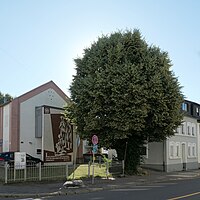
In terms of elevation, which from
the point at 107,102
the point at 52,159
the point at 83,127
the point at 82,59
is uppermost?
the point at 82,59

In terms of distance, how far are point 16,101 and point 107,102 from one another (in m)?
17.3

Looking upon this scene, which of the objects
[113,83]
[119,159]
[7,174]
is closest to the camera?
[7,174]

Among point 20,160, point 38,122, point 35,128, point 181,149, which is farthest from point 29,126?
point 20,160

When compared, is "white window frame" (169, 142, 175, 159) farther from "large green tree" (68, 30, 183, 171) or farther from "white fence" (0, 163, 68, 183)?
"white fence" (0, 163, 68, 183)

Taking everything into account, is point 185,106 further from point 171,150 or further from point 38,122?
point 38,122

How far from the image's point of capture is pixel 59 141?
42656 mm

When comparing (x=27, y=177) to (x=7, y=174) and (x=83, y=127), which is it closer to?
(x=7, y=174)

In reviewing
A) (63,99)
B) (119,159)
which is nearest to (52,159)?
(63,99)

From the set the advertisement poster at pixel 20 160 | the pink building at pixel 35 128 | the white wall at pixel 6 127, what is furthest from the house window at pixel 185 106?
the advertisement poster at pixel 20 160

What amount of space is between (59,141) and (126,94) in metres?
17.8

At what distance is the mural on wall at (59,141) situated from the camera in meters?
42.0

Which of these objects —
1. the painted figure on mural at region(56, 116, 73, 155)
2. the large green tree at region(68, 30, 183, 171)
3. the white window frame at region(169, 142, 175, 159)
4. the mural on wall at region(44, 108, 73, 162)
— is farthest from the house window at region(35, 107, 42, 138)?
the white window frame at region(169, 142, 175, 159)

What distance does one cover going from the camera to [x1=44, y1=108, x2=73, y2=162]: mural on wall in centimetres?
4203

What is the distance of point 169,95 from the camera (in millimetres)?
28781
